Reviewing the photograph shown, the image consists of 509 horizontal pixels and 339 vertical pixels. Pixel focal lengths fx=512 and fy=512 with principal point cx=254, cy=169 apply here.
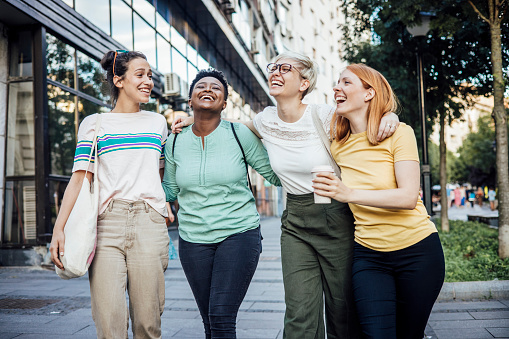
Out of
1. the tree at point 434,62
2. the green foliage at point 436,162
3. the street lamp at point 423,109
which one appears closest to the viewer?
the street lamp at point 423,109

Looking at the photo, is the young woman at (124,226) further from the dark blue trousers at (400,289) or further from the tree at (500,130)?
the tree at (500,130)

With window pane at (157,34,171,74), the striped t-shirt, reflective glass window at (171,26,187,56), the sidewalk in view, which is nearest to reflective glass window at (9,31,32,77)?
the sidewalk

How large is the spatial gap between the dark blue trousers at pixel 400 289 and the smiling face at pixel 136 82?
5.18 ft

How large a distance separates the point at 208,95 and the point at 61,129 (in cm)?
757

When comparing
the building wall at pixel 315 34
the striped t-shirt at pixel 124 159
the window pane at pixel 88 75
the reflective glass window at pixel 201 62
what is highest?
the building wall at pixel 315 34

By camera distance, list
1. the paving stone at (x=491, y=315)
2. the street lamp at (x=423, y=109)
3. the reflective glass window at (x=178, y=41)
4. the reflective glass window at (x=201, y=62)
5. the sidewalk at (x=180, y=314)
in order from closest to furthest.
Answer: the sidewalk at (x=180, y=314) → the paving stone at (x=491, y=315) → the street lamp at (x=423, y=109) → the reflective glass window at (x=178, y=41) → the reflective glass window at (x=201, y=62)

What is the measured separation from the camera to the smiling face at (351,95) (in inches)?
107

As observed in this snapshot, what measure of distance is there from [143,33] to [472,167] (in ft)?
141

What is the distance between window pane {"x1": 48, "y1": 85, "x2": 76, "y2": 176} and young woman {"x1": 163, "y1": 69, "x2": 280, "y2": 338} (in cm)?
716

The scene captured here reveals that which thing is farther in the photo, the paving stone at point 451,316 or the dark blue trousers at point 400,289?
the paving stone at point 451,316

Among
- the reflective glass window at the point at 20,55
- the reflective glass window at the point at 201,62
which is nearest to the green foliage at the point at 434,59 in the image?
the reflective glass window at the point at 201,62

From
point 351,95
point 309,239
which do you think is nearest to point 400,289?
point 309,239

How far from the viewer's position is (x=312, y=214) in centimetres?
283

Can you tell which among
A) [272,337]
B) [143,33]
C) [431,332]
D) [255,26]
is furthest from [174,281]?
[255,26]
